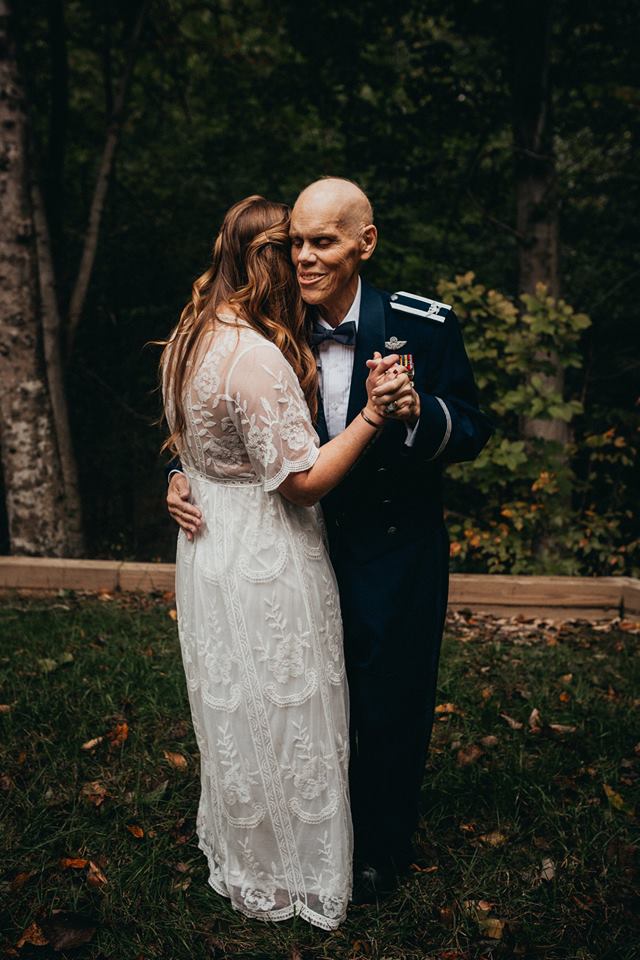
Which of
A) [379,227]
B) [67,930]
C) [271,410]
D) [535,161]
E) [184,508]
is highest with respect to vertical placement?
[535,161]

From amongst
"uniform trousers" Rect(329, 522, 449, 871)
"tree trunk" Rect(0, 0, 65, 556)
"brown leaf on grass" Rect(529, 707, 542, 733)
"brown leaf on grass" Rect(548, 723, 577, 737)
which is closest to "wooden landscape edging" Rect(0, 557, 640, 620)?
"tree trunk" Rect(0, 0, 65, 556)

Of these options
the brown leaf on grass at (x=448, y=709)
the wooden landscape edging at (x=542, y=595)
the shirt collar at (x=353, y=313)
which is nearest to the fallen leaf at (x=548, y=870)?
the brown leaf on grass at (x=448, y=709)

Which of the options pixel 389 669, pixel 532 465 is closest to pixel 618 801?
pixel 389 669

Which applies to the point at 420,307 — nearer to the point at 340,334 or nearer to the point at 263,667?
the point at 340,334

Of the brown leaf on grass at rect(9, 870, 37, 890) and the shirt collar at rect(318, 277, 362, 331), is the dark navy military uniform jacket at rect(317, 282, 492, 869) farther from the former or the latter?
the brown leaf on grass at rect(9, 870, 37, 890)

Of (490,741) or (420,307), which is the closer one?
(420,307)

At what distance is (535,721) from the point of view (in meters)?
3.72

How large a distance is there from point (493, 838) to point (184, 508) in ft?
5.65

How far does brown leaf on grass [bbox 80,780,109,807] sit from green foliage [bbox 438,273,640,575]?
10.8 feet

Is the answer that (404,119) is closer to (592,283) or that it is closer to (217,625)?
(592,283)

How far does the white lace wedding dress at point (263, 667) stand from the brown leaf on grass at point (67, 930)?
49 centimetres

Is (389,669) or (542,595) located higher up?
(389,669)

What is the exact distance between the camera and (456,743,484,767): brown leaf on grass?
3392mm

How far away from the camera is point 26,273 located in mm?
5680
